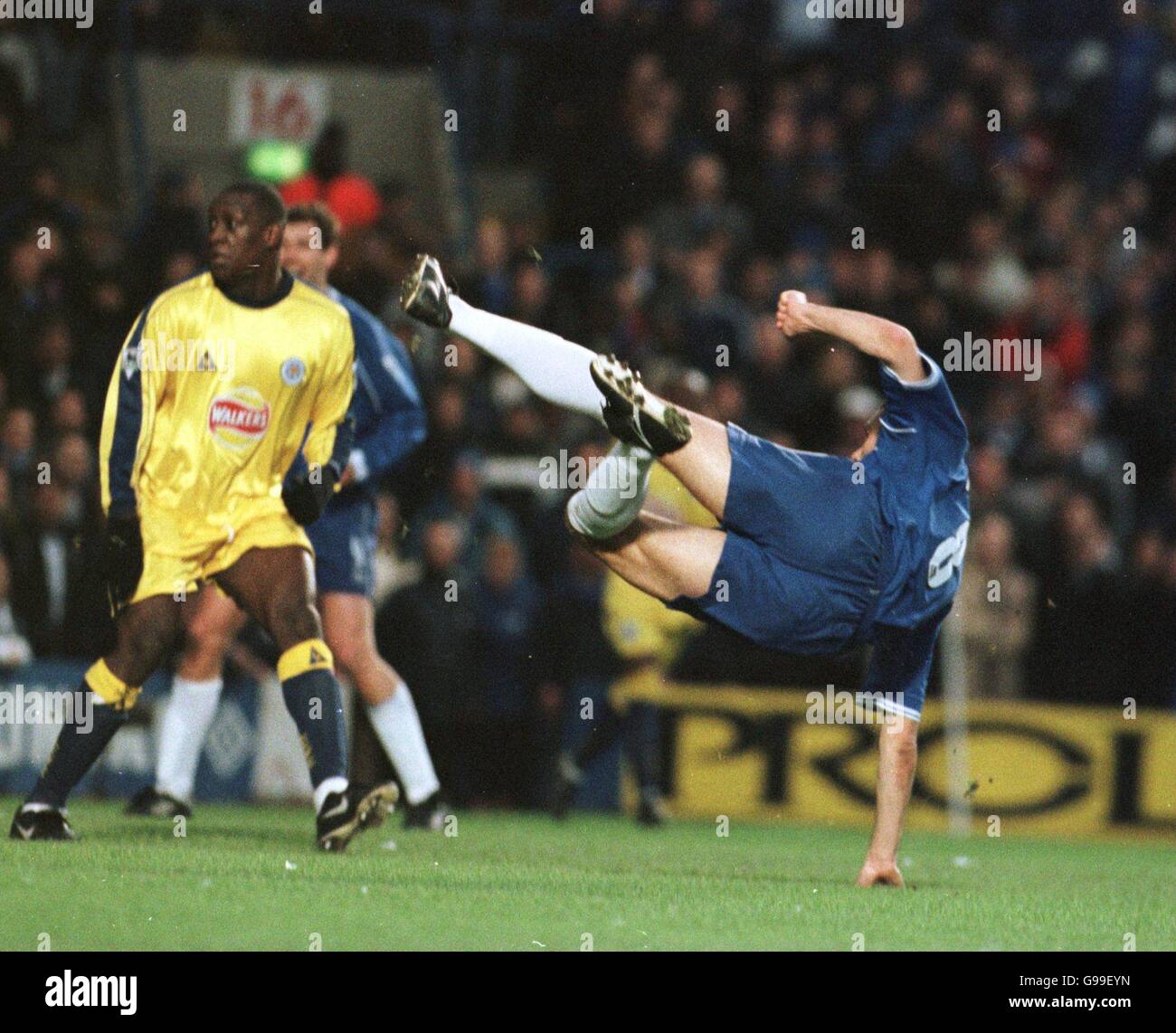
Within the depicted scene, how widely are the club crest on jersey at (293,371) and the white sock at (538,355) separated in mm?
Answer: 572

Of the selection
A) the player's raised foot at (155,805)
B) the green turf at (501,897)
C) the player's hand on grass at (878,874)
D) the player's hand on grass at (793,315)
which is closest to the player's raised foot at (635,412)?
the player's hand on grass at (793,315)

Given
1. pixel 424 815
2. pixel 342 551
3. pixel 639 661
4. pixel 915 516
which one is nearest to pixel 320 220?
pixel 342 551

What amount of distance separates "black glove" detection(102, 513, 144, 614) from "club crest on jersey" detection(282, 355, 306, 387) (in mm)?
722

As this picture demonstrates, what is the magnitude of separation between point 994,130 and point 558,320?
5.46 metres

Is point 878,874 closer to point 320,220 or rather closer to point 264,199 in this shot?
point 264,199

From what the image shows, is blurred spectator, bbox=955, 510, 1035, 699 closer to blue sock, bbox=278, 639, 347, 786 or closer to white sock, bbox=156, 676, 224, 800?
white sock, bbox=156, 676, 224, 800

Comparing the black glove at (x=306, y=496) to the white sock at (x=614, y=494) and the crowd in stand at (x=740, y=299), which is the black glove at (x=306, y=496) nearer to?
the white sock at (x=614, y=494)

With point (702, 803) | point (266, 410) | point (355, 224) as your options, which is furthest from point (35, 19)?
point (266, 410)

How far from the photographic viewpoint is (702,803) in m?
12.7

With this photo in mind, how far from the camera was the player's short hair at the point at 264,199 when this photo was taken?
7227 mm

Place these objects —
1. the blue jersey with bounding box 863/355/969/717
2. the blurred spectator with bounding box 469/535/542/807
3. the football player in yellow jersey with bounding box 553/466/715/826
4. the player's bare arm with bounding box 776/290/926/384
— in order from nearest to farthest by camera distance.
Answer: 1. the player's bare arm with bounding box 776/290/926/384
2. the blue jersey with bounding box 863/355/969/717
3. the football player in yellow jersey with bounding box 553/466/715/826
4. the blurred spectator with bounding box 469/535/542/807

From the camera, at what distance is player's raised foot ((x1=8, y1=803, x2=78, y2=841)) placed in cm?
720

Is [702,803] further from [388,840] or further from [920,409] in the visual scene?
[920,409]
